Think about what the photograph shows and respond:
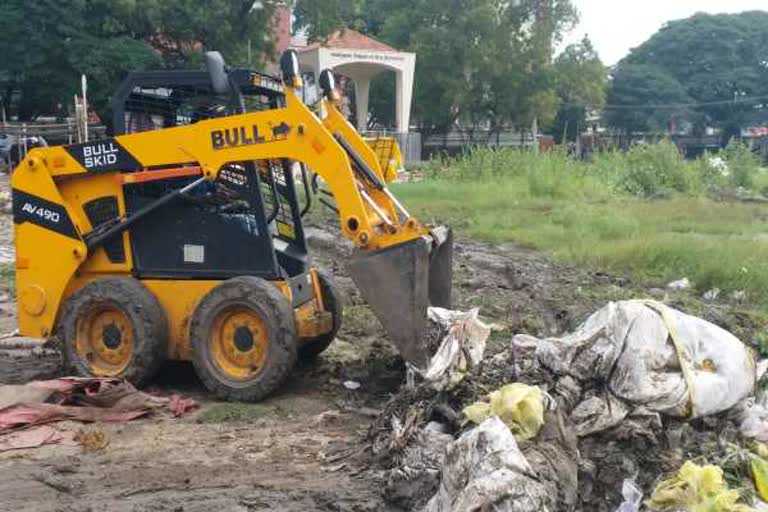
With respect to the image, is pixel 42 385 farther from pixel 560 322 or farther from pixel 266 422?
pixel 560 322

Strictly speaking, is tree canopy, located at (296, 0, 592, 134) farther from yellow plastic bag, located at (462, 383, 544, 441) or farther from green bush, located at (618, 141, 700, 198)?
yellow plastic bag, located at (462, 383, 544, 441)

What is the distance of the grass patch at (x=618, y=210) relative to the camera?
37.7ft

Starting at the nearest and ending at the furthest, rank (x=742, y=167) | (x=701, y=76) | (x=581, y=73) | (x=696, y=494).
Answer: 1. (x=696, y=494)
2. (x=742, y=167)
3. (x=581, y=73)
4. (x=701, y=76)

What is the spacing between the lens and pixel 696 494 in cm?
406

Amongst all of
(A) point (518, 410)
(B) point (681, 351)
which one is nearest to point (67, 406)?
(A) point (518, 410)

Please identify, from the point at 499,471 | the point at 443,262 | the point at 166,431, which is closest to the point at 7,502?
the point at 166,431

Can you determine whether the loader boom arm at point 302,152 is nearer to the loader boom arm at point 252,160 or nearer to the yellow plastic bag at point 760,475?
the loader boom arm at point 252,160

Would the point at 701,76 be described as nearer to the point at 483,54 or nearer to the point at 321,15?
the point at 483,54

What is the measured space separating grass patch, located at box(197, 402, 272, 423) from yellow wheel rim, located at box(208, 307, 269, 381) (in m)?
0.22

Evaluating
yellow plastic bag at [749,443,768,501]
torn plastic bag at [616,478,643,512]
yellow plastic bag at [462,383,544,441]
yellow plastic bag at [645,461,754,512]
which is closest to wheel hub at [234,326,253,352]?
yellow plastic bag at [462,383,544,441]

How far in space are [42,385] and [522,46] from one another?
135ft

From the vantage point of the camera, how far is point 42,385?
6391 mm

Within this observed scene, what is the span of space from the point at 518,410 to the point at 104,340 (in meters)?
3.63

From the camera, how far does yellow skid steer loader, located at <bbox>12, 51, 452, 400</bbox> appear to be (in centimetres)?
623
